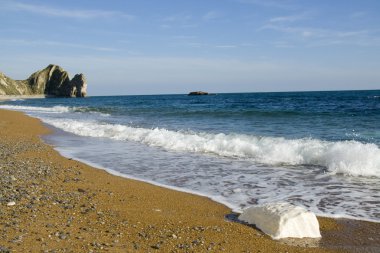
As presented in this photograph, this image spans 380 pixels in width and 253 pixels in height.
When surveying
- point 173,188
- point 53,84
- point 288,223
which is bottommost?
point 173,188

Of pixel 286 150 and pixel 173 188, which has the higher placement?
pixel 286 150

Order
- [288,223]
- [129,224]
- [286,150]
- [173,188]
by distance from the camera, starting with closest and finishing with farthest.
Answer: [288,223] → [129,224] → [173,188] → [286,150]

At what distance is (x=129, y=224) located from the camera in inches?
219

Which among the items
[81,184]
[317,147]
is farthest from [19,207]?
[317,147]

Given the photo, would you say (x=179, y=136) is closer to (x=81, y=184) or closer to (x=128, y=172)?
(x=128, y=172)

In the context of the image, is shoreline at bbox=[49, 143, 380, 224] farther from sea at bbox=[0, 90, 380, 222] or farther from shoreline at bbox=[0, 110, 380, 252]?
shoreline at bbox=[0, 110, 380, 252]

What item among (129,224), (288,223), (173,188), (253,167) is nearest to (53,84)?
(253,167)

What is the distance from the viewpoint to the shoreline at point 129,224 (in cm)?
482

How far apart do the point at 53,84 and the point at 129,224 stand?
159796 millimetres

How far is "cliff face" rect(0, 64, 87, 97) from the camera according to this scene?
148 m

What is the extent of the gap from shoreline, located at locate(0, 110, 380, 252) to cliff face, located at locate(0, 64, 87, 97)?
145264mm

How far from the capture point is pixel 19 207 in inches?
237

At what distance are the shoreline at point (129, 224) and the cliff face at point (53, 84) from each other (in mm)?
145264

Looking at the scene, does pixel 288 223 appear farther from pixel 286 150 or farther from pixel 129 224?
pixel 286 150
